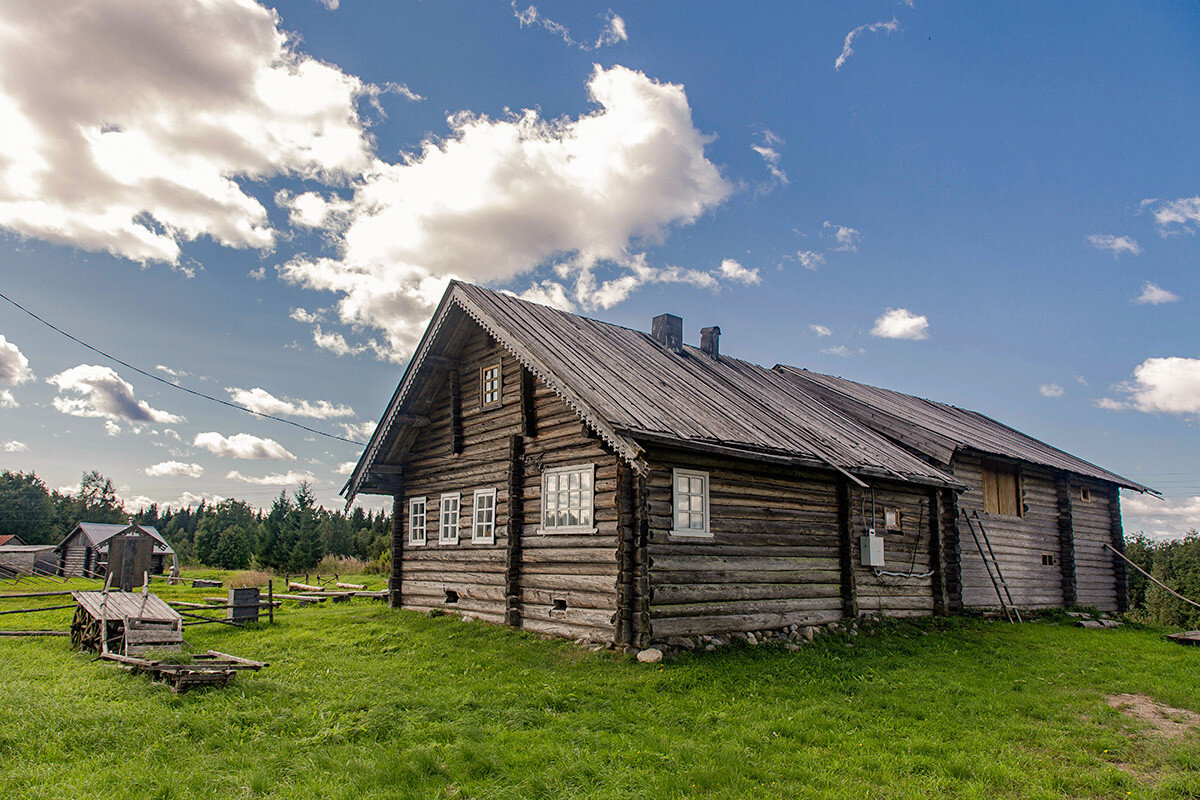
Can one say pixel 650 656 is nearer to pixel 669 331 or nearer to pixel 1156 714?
pixel 1156 714

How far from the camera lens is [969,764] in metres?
8.05

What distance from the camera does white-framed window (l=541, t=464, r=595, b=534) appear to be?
14.4m

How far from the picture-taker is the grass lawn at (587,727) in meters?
7.18

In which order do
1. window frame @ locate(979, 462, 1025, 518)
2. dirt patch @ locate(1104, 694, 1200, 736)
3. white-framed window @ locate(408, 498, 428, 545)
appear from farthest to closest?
window frame @ locate(979, 462, 1025, 518) < white-framed window @ locate(408, 498, 428, 545) < dirt patch @ locate(1104, 694, 1200, 736)

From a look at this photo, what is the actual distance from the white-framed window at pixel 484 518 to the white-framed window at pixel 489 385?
2143 mm

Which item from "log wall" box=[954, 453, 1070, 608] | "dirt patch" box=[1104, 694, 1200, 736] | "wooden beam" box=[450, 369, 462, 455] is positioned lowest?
"dirt patch" box=[1104, 694, 1200, 736]

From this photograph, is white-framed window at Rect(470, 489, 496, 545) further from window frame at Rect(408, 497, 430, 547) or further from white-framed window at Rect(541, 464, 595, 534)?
window frame at Rect(408, 497, 430, 547)

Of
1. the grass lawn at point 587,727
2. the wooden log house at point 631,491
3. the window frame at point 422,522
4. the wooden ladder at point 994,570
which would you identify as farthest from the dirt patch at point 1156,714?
the window frame at point 422,522

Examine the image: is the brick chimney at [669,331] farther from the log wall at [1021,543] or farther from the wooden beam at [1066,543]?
the wooden beam at [1066,543]

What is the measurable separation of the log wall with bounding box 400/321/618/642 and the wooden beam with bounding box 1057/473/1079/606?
18584 millimetres

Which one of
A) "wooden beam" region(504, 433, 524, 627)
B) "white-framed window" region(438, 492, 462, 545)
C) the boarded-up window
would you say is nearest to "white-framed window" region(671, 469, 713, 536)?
"wooden beam" region(504, 433, 524, 627)

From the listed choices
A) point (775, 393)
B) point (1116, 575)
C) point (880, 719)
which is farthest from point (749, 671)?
point (1116, 575)

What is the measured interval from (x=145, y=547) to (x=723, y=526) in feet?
39.1

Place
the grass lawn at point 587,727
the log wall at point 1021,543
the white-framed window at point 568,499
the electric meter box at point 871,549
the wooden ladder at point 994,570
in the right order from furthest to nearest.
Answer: the log wall at point 1021,543 → the wooden ladder at point 994,570 → the electric meter box at point 871,549 → the white-framed window at point 568,499 → the grass lawn at point 587,727
